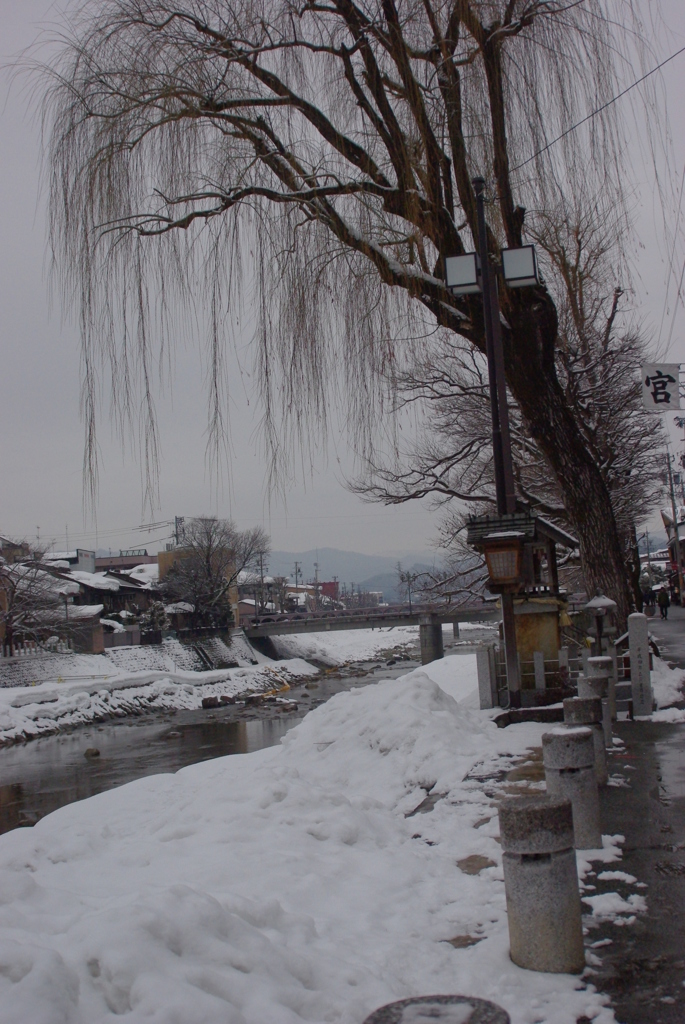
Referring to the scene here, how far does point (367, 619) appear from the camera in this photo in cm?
5909

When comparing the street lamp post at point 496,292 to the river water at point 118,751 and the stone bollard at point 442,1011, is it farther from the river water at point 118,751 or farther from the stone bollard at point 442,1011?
the river water at point 118,751

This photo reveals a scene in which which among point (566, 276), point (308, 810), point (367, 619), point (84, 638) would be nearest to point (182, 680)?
point (84, 638)

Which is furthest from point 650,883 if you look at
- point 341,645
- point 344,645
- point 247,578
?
point 344,645

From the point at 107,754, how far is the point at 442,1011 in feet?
76.3

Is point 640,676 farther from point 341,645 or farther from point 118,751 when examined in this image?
point 341,645

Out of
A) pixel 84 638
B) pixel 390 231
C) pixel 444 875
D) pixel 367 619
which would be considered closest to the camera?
pixel 444 875

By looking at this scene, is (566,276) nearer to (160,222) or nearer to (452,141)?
(452,141)

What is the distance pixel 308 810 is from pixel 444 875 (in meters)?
1.44

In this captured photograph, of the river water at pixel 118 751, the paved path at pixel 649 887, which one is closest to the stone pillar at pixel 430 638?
the river water at pixel 118 751

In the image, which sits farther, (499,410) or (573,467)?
(499,410)

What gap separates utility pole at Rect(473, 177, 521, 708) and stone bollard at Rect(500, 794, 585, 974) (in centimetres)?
560

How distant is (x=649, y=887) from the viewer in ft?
13.7

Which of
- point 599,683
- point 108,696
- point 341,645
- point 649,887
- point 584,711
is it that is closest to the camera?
point 649,887

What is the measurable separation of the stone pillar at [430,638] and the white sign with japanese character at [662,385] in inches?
1678
